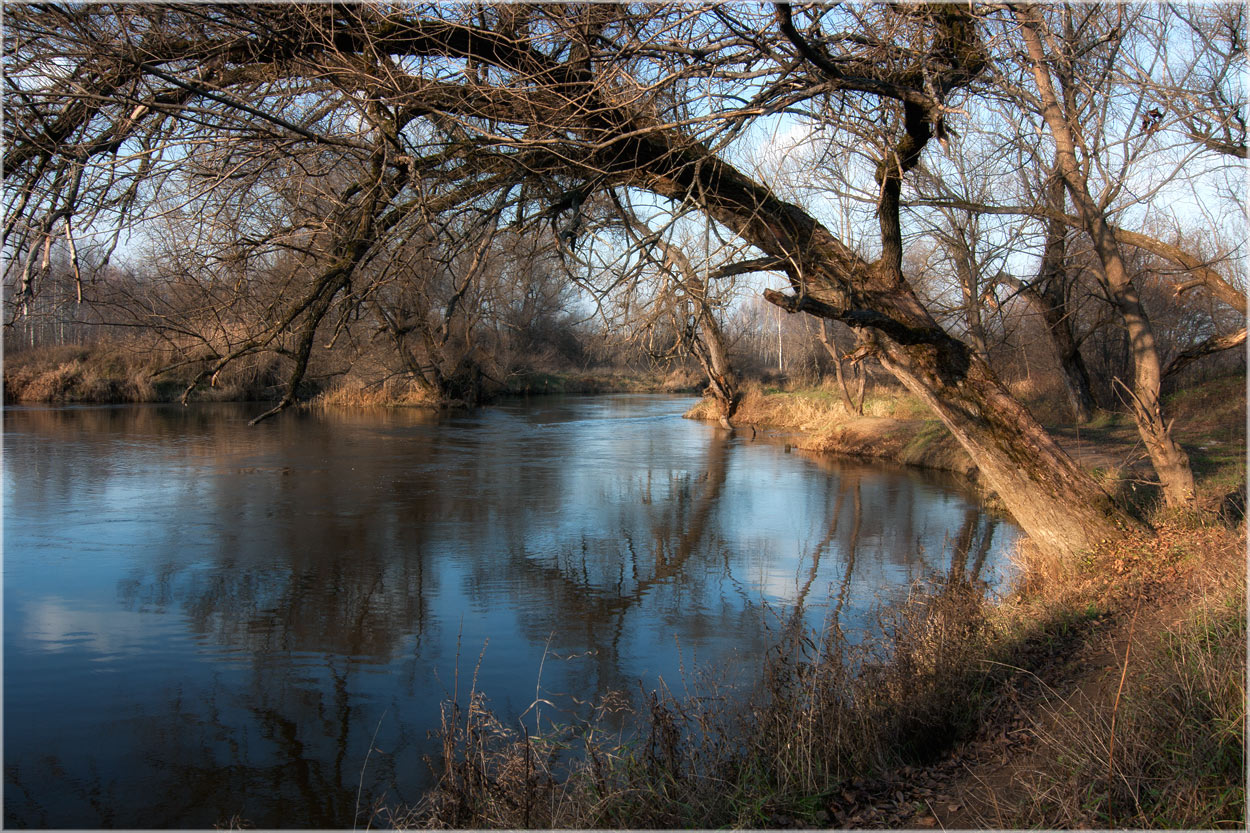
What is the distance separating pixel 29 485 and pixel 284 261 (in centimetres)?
1059

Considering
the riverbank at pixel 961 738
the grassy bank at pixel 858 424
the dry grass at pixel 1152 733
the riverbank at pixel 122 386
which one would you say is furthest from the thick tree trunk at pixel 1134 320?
the riverbank at pixel 122 386

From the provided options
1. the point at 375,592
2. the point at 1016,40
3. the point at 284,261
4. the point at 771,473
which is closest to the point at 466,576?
the point at 375,592

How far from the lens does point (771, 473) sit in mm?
18531

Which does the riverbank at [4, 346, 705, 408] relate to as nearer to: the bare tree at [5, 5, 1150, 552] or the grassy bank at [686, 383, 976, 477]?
the grassy bank at [686, 383, 976, 477]

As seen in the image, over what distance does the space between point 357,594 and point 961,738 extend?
22.0ft

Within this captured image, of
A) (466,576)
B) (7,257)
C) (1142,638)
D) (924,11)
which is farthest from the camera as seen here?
(466,576)

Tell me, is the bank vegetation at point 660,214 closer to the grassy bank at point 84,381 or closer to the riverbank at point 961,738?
the riverbank at point 961,738

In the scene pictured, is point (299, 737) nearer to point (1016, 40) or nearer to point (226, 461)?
point (1016, 40)

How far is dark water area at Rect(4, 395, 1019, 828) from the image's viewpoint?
5.61m

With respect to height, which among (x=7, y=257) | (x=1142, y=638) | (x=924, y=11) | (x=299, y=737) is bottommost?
(x=299, y=737)

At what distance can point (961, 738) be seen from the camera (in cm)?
484

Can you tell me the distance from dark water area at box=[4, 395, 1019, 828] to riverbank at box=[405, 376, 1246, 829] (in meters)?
1.08

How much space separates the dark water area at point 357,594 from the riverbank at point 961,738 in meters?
1.08

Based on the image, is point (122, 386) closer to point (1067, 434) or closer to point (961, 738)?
point (1067, 434)
